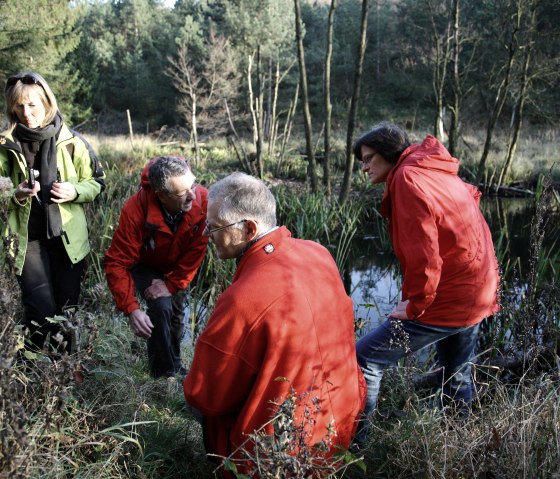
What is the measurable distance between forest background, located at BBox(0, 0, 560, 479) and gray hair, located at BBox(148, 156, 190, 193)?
2.21 ft

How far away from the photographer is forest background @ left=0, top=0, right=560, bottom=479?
1.77m

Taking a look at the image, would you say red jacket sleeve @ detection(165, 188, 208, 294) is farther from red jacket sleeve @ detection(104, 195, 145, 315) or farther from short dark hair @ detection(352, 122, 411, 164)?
short dark hair @ detection(352, 122, 411, 164)

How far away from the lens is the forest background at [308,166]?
1771 millimetres

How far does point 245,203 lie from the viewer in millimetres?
1773

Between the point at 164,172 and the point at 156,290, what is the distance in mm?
712

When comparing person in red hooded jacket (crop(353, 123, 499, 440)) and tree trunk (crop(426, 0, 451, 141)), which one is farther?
tree trunk (crop(426, 0, 451, 141))

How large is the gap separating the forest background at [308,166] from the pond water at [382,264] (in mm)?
157

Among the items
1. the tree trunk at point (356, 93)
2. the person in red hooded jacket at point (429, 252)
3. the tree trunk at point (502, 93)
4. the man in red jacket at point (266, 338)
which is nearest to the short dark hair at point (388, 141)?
the person in red hooded jacket at point (429, 252)

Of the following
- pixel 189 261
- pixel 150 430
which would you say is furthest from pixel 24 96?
pixel 150 430

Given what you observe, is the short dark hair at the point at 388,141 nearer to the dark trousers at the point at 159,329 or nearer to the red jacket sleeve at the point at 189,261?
the red jacket sleeve at the point at 189,261

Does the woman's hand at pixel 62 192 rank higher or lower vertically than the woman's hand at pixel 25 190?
lower

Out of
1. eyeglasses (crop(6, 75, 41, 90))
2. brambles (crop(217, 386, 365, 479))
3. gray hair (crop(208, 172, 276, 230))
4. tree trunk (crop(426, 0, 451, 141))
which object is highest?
eyeglasses (crop(6, 75, 41, 90))

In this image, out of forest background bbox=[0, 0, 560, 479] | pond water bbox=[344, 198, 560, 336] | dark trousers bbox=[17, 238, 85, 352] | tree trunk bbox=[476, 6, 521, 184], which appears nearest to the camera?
forest background bbox=[0, 0, 560, 479]

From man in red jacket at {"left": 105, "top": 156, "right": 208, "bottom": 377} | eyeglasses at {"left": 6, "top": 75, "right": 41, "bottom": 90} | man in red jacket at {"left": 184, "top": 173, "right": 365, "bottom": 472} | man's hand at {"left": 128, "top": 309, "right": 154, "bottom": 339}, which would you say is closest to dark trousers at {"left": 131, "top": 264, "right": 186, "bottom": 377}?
man in red jacket at {"left": 105, "top": 156, "right": 208, "bottom": 377}
